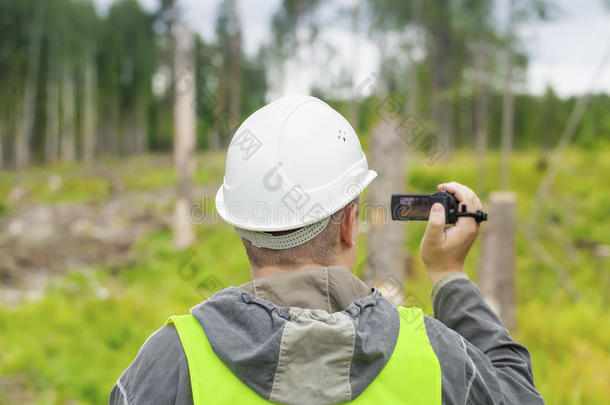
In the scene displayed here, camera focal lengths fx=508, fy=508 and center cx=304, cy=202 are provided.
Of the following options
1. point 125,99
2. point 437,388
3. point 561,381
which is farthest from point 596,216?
point 125,99

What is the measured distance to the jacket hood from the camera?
3.63 feet

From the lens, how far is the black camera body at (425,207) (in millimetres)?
1449

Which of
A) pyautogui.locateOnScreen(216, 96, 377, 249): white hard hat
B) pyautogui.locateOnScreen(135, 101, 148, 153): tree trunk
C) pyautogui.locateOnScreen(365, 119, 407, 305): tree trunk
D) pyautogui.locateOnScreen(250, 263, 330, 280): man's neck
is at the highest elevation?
pyautogui.locateOnScreen(216, 96, 377, 249): white hard hat

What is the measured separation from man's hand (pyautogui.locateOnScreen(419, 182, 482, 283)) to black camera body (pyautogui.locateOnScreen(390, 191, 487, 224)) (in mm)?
18

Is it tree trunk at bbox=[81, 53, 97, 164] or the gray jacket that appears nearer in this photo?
the gray jacket

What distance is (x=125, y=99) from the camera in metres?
38.7

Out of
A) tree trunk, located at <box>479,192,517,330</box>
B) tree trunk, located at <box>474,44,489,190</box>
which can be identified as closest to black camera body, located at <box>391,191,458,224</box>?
tree trunk, located at <box>479,192,517,330</box>

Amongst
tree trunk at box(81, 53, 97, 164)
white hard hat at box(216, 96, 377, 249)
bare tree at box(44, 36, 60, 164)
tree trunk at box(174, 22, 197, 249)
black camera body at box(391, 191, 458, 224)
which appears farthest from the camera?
tree trunk at box(81, 53, 97, 164)

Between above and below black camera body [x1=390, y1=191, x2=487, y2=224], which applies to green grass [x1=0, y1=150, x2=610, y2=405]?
below

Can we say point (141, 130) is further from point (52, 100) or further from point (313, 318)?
point (313, 318)

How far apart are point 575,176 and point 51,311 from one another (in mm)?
Result: 14599

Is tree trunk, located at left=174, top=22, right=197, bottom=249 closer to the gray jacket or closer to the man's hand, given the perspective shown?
the man's hand

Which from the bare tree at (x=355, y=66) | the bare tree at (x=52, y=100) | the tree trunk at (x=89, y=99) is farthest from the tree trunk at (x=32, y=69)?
the bare tree at (x=355, y=66)

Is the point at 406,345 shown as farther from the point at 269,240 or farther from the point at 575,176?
the point at 575,176
